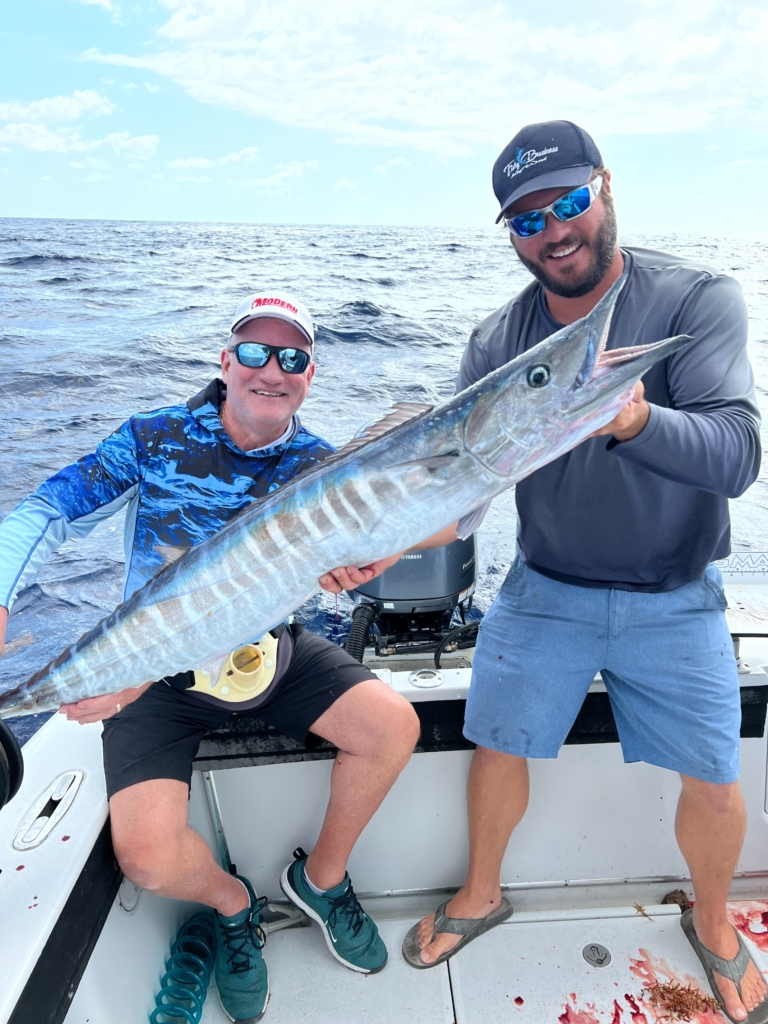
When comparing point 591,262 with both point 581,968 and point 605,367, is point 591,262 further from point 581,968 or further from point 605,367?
point 581,968

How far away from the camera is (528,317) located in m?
2.51

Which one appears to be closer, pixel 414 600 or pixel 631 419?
pixel 631 419

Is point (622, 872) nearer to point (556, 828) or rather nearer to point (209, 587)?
point (556, 828)

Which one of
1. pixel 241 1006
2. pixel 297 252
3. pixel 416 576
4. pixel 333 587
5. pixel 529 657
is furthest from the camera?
pixel 297 252

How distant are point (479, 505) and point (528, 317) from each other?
3.39 feet

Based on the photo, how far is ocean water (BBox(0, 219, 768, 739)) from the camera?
6277mm

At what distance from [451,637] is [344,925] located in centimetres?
120

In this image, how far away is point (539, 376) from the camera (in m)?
1.54

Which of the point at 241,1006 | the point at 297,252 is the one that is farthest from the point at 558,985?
the point at 297,252

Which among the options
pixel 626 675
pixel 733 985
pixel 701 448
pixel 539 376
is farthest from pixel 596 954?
pixel 539 376

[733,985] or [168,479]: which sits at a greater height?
[168,479]

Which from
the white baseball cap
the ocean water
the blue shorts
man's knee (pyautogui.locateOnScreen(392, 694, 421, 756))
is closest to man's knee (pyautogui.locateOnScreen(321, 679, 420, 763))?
man's knee (pyautogui.locateOnScreen(392, 694, 421, 756))

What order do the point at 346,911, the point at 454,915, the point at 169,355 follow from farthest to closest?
the point at 169,355, the point at 454,915, the point at 346,911

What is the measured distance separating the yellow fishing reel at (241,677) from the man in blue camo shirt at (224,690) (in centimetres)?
3
